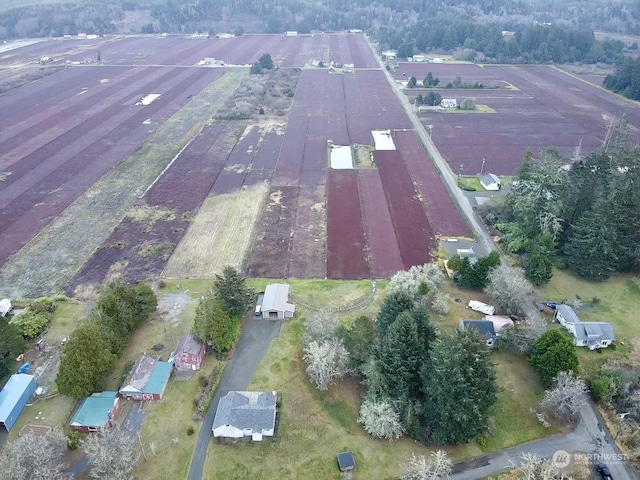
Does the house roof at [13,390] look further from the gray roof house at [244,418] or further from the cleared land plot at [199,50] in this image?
the cleared land plot at [199,50]

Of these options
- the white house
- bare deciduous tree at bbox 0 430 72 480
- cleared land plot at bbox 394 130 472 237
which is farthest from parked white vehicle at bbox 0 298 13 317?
the white house

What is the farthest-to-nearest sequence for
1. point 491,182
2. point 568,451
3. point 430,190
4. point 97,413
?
point 491,182, point 430,190, point 97,413, point 568,451

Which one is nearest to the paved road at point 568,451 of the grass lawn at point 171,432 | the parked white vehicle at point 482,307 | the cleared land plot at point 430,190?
the parked white vehicle at point 482,307

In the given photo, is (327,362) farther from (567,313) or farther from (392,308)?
(567,313)

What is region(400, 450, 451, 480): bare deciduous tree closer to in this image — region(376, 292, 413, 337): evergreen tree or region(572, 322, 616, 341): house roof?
region(376, 292, 413, 337): evergreen tree

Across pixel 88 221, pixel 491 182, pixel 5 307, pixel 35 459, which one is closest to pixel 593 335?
pixel 491 182
